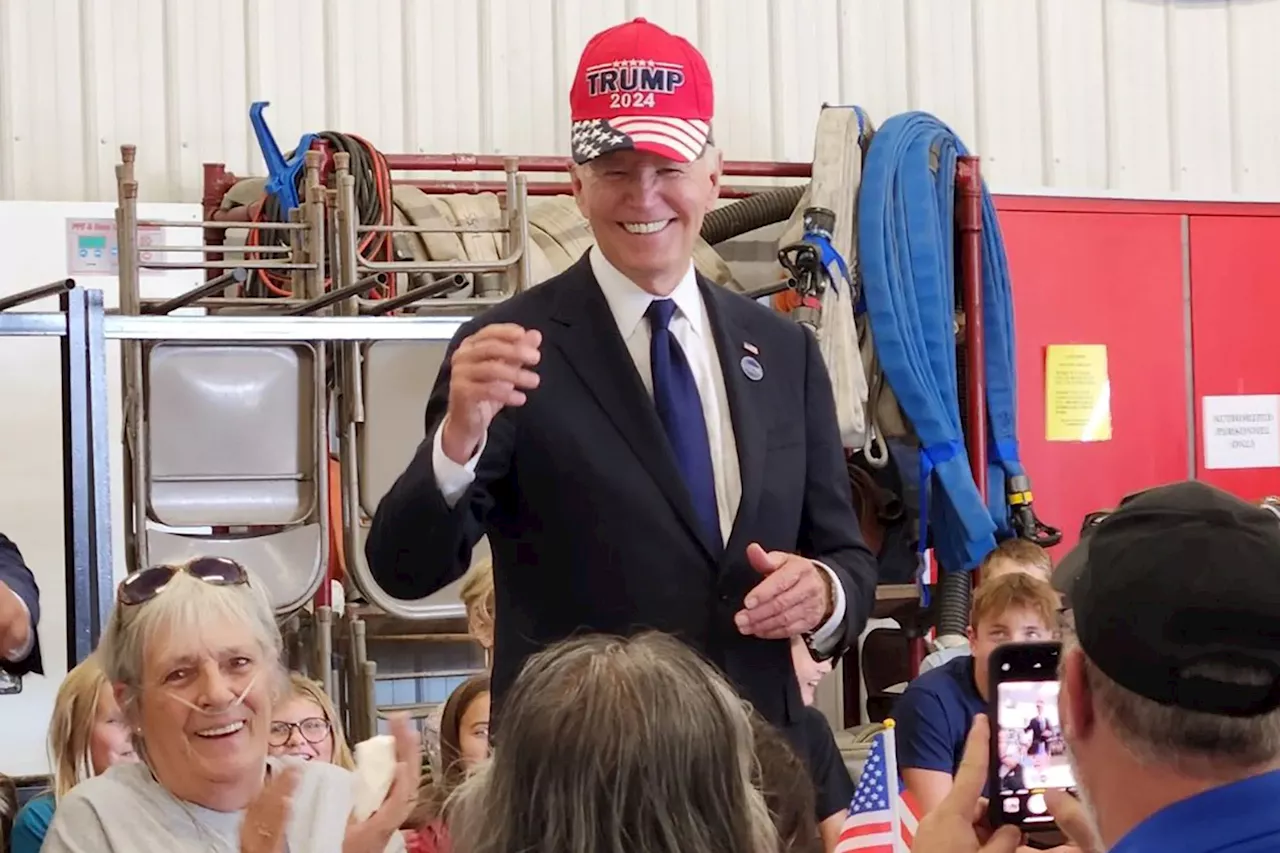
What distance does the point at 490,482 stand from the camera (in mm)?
1812

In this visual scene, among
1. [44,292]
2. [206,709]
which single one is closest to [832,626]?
[206,709]

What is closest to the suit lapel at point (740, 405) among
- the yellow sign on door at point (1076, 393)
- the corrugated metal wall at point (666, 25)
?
the corrugated metal wall at point (666, 25)

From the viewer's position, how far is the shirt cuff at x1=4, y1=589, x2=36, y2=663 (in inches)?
103

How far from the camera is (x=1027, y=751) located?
139cm

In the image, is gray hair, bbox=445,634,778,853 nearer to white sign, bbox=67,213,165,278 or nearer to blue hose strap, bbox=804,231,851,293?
blue hose strap, bbox=804,231,851,293

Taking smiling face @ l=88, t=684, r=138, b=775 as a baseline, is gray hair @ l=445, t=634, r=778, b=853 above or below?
above

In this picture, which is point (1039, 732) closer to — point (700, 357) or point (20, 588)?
point (700, 357)

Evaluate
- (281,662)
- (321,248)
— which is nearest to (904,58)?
(321,248)

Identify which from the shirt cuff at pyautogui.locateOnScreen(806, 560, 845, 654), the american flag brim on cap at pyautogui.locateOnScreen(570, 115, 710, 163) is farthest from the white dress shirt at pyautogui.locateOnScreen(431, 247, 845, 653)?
the american flag brim on cap at pyautogui.locateOnScreen(570, 115, 710, 163)

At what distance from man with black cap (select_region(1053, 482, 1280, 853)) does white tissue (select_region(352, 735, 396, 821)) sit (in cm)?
114

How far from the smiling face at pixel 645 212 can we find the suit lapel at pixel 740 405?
0.07 metres

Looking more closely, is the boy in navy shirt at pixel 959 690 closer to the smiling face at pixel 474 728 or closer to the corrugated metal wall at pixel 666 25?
the smiling face at pixel 474 728

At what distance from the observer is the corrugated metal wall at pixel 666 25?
531cm

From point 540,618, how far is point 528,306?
352 millimetres
